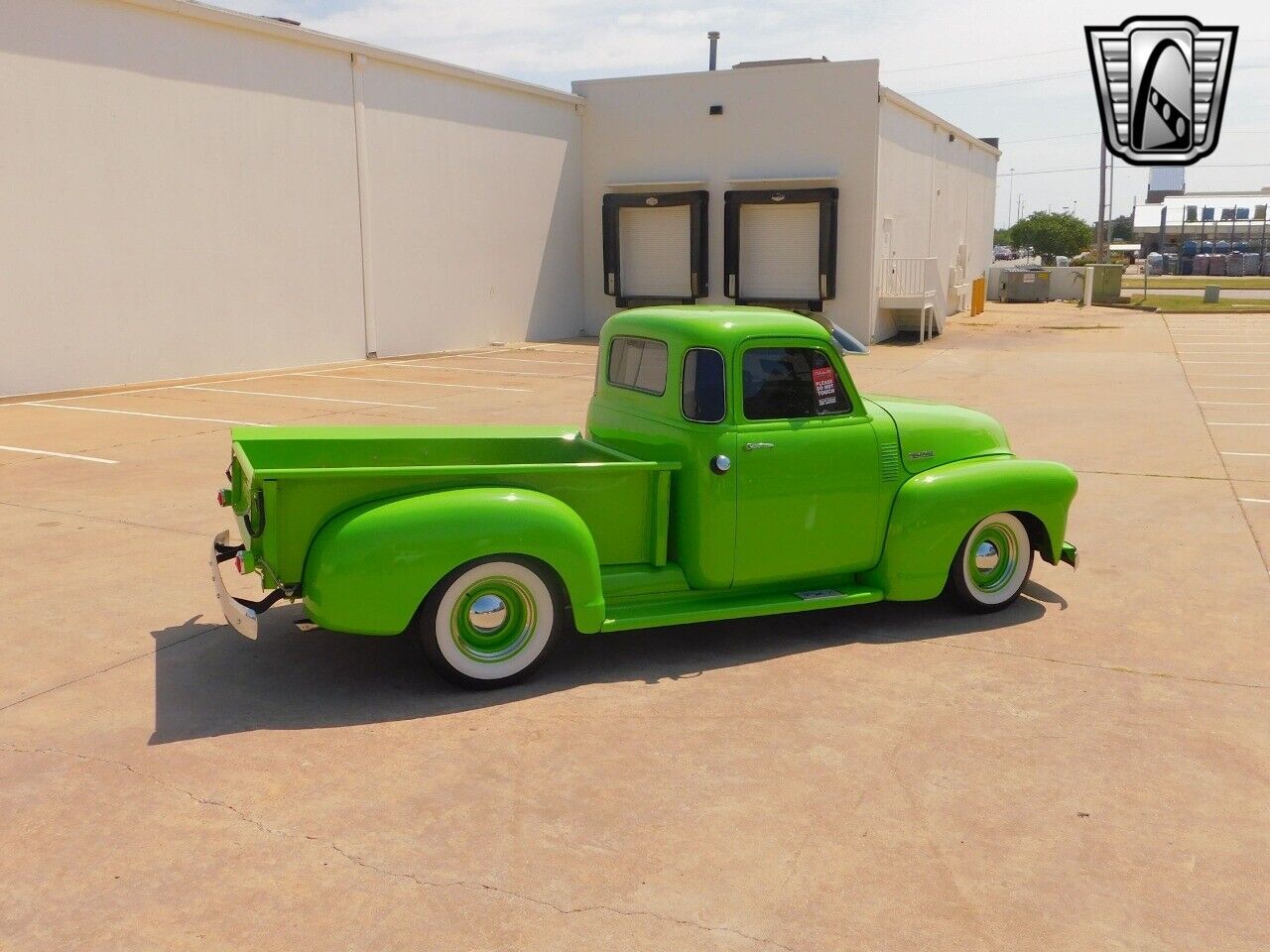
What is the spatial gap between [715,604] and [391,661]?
1.57 metres

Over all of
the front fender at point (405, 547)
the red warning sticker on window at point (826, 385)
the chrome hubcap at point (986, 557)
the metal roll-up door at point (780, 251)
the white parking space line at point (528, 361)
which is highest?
the metal roll-up door at point (780, 251)

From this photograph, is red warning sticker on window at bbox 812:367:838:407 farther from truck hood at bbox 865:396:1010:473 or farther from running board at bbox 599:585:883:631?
running board at bbox 599:585:883:631

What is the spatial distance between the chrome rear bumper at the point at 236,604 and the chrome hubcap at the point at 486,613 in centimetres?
88

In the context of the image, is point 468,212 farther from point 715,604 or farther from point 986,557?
point 715,604

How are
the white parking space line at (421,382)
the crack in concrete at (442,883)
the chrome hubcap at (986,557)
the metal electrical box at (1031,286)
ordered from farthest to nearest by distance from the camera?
→ the metal electrical box at (1031,286) < the white parking space line at (421,382) < the chrome hubcap at (986,557) < the crack in concrete at (442,883)

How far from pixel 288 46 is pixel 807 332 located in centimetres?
1520

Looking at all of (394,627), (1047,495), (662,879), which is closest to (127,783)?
(394,627)

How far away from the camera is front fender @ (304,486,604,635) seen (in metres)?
4.68

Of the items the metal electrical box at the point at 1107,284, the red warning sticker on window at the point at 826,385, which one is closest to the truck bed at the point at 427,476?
the red warning sticker on window at the point at 826,385

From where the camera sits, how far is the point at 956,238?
34281mm

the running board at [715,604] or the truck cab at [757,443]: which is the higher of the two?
the truck cab at [757,443]

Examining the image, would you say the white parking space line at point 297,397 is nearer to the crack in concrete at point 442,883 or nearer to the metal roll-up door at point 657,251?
the crack in concrete at point 442,883

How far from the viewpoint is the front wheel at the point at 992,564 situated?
6.07 metres

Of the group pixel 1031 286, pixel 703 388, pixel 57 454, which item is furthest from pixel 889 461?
pixel 1031 286
